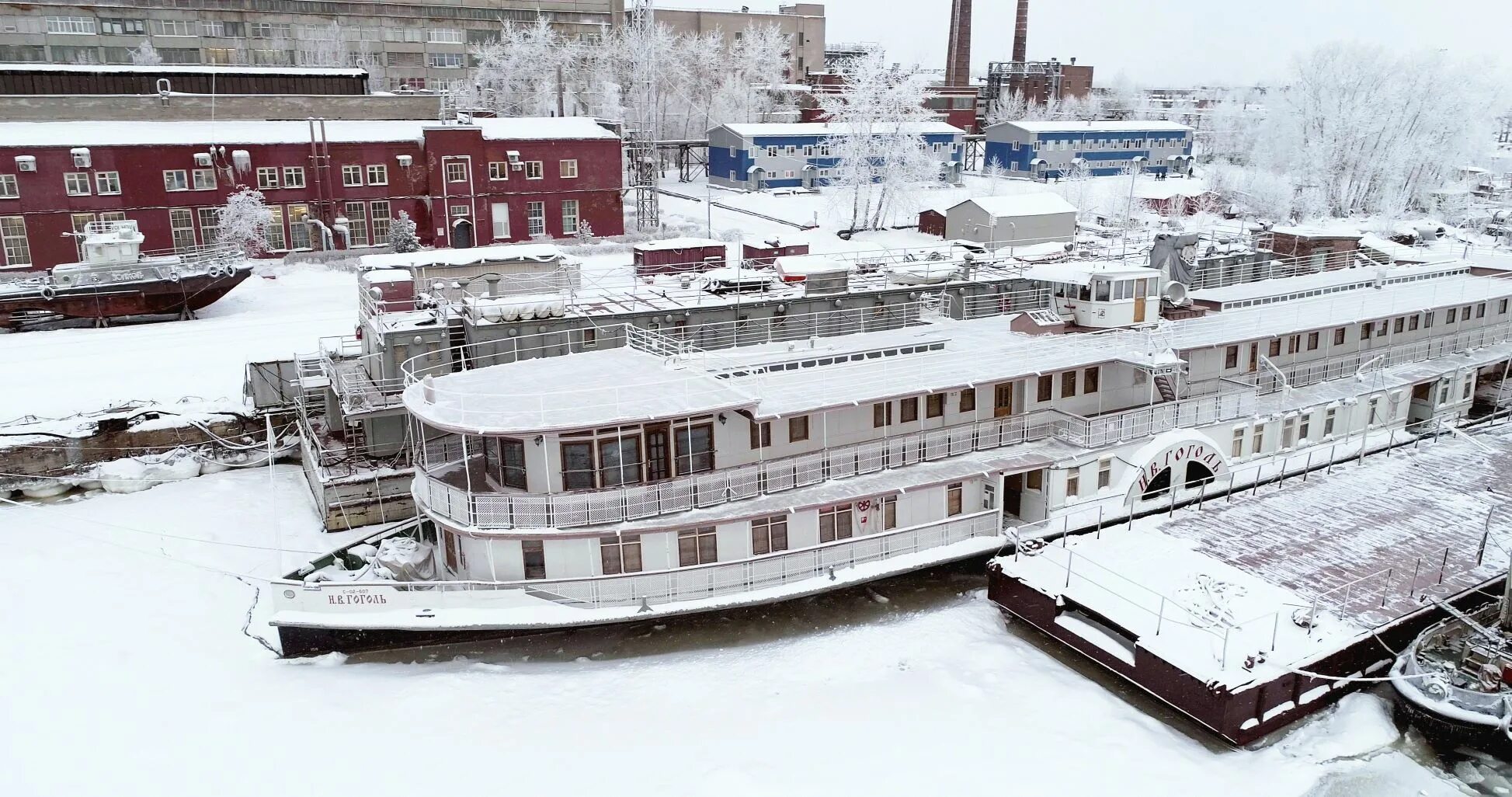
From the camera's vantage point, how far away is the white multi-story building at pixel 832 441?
60.1 ft

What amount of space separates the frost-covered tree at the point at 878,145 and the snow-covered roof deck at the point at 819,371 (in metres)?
33.7

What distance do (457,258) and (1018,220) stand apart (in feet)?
108

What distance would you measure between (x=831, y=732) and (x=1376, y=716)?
9210mm

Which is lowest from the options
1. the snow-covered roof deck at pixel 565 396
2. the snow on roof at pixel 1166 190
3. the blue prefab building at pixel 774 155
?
the snow-covered roof deck at pixel 565 396

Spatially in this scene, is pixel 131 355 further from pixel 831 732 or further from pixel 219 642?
pixel 831 732

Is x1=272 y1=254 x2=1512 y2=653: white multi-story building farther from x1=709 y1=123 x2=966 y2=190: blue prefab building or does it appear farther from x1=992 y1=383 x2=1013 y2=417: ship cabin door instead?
x1=709 y1=123 x2=966 y2=190: blue prefab building

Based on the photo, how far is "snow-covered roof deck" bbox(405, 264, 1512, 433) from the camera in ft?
60.2

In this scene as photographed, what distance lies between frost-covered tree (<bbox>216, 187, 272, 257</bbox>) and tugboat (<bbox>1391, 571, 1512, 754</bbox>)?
44.3 metres

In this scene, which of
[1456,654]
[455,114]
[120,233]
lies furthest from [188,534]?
[455,114]

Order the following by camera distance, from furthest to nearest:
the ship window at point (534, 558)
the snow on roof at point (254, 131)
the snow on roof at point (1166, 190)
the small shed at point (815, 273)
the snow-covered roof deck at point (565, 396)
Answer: the snow on roof at point (1166, 190)
the snow on roof at point (254, 131)
the small shed at point (815, 273)
the ship window at point (534, 558)
the snow-covered roof deck at point (565, 396)

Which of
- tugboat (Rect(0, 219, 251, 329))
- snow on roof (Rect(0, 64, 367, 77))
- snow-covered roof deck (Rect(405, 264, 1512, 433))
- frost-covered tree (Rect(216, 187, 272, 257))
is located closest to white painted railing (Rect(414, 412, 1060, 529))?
snow-covered roof deck (Rect(405, 264, 1512, 433))

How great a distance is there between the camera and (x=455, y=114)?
56500mm

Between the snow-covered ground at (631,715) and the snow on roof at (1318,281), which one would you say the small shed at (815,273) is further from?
the snow-covered ground at (631,715)

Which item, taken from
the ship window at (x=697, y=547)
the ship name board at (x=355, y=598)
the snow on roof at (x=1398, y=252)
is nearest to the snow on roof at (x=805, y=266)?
the ship window at (x=697, y=547)
